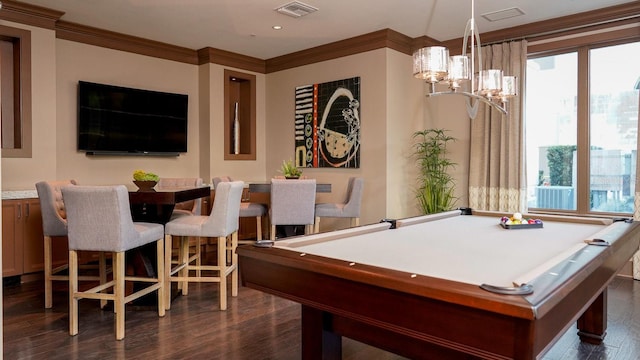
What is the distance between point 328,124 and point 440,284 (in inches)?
188

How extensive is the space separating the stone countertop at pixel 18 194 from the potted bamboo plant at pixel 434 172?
4.23 metres

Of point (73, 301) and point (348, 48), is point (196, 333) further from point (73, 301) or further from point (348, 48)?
point (348, 48)

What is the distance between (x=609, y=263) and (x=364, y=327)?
3.65 ft

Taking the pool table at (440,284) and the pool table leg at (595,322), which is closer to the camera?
the pool table at (440,284)

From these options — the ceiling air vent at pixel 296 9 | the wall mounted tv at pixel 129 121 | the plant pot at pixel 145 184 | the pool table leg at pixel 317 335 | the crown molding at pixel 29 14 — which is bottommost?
the pool table leg at pixel 317 335

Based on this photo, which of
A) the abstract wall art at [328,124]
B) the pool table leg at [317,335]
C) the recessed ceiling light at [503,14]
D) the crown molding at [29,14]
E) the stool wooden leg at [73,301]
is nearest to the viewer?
the pool table leg at [317,335]

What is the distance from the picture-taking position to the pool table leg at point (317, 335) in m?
1.95

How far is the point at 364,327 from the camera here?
1.85 metres

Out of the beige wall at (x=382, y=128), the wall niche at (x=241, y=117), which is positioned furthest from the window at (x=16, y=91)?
the beige wall at (x=382, y=128)

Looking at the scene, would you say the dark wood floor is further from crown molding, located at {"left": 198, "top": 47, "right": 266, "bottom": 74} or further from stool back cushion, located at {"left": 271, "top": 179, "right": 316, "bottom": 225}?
crown molding, located at {"left": 198, "top": 47, "right": 266, "bottom": 74}

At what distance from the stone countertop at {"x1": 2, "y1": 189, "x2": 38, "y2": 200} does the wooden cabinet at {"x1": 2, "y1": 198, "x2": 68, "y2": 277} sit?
4 centimetres

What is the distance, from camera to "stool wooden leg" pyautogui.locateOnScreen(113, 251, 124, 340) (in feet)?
9.48

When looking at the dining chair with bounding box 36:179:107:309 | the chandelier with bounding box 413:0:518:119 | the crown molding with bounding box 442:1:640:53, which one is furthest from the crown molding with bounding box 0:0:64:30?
the crown molding with bounding box 442:1:640:53

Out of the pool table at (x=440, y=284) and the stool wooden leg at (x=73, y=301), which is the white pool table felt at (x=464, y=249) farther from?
the stool wooden leg at (x=73, y=301)
